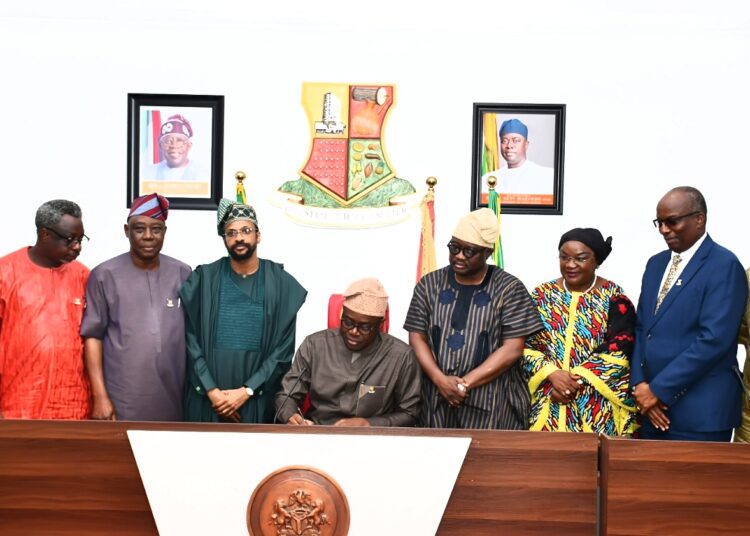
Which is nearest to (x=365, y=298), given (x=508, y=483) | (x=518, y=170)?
(x=508, y=483)

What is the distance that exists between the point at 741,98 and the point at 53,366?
3.52 meters

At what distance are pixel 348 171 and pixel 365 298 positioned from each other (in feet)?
5.13

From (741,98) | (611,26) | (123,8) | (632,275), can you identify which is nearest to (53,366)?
(123,8)

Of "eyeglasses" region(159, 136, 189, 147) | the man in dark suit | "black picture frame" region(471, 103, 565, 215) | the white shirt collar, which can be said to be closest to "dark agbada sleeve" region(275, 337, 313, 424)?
the man in dark suit

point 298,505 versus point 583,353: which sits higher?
point 583,353

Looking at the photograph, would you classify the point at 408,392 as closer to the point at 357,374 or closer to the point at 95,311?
the point at 357,374

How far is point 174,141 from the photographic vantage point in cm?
461

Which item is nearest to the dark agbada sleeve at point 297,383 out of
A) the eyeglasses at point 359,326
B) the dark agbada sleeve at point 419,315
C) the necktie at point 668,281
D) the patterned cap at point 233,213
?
the eyeglasses at point 359,326

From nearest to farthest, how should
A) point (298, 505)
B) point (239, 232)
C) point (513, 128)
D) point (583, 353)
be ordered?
1. point (298, 505)
2. point (583, 353)
3. point (239, 232)
4. point (513, 128)

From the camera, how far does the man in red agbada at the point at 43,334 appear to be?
3225 mm

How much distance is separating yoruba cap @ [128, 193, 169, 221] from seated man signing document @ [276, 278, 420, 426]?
0.74m

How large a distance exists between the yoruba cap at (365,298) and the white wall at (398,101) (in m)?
1.42

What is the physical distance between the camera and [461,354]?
3268 mm

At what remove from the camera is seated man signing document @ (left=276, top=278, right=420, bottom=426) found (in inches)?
125
